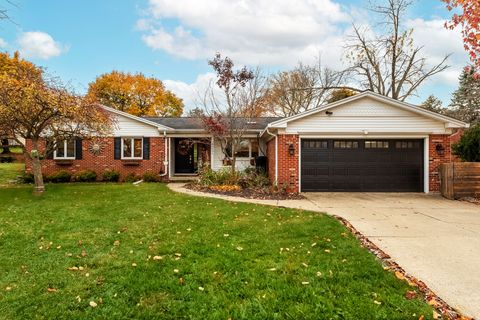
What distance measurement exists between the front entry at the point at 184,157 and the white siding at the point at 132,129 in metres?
2.28

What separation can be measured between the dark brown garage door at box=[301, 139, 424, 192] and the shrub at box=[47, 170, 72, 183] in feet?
37.0

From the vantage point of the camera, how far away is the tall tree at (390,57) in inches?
843

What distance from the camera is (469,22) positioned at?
6180 millimetres

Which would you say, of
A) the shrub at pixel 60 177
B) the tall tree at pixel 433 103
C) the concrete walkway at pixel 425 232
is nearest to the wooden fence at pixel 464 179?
the concrete walkway at pixel 425 232

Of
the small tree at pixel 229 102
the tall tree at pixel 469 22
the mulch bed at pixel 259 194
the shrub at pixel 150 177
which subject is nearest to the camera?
the tall tree at pixel 469 22

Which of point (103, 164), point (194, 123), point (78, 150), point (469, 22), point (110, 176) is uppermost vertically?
point (469, 22)

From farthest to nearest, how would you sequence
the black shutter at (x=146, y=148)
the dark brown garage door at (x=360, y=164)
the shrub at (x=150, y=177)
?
the black shutter at (x=146, y=148)
the shrub at (x=150, y=177)
the dark brown garage door at (x=360, y=164)

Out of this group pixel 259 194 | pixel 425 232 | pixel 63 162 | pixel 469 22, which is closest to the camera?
pixel 425 232

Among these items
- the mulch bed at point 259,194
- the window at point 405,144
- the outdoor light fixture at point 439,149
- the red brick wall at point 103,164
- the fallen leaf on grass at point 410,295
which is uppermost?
the window at point 405,144

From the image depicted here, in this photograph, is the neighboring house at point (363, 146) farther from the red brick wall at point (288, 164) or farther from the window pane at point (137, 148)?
the window pane at point (137, 148)

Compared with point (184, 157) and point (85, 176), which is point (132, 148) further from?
point (184, 157)

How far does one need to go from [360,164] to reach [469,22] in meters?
6.04

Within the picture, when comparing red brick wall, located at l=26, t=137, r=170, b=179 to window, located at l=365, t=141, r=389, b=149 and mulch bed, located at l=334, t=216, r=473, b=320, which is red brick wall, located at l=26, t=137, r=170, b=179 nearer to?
window, located at l=365, t=141, r=389, b=149

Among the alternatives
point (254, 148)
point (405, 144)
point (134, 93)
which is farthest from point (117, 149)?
point (134, 93)
